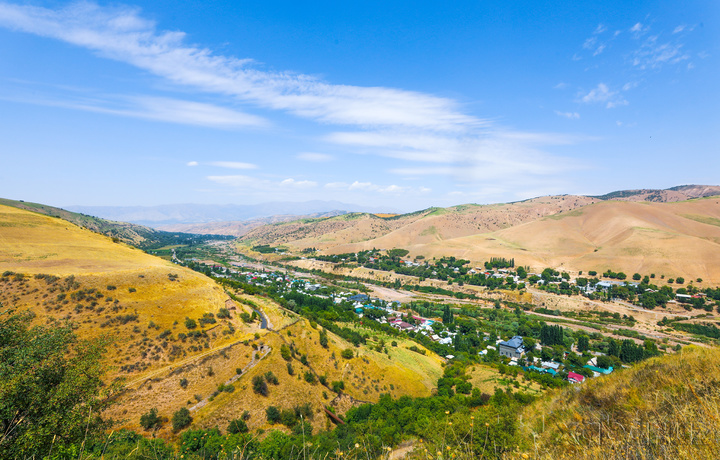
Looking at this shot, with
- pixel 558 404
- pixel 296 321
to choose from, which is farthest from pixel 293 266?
pixel 558 404

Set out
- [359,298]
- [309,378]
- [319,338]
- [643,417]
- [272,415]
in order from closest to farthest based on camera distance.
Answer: [643,417] → [272,415] → [309,378] → [319,338] → [359,298]

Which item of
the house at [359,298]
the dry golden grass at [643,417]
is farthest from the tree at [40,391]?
the house at [359,298]

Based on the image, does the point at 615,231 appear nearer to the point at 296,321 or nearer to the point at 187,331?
the point at 296,321

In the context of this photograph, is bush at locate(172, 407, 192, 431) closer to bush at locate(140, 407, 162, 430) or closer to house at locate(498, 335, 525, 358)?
bush at locate(140, 407, 162, 430)

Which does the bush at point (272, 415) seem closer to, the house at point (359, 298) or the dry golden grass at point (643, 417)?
the dry golden grass at point (643, 417)

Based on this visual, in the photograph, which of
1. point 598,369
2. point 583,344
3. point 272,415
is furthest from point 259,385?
point 583,344

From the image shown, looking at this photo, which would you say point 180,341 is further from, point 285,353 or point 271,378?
point 285,353

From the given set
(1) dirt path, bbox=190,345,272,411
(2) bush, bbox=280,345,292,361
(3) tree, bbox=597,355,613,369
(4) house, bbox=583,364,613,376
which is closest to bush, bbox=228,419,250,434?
(1) dirt path, bbox=190,345,272,411
